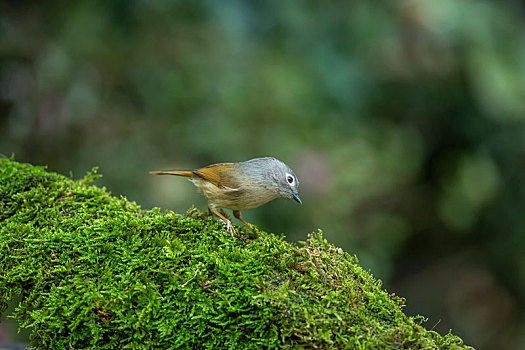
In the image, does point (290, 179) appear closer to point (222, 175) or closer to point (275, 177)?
point (275, 177)

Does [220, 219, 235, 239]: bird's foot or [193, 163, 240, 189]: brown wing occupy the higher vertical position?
[193, 163, 240, 189]: brown wing

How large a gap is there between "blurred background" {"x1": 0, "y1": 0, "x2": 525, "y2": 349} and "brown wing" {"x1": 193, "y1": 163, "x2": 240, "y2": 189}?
5.34ft

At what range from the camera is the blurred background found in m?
5.19

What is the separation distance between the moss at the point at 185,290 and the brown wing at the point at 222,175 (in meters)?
0.57

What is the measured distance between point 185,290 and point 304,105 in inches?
138

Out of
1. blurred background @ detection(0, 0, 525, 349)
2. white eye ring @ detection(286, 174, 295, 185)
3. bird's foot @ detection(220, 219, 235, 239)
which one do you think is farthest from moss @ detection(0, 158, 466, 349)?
blurred background @ detection(0, 0, 525, 349)

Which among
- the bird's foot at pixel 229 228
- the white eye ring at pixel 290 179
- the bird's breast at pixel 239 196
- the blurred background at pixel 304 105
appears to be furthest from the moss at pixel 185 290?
the blurred background at pixel 304 105

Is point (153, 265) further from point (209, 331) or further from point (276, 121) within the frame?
point (276, 121)

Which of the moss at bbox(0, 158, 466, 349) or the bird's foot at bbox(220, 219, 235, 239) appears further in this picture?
the bird's foot at bbox(220, 219, 235, 239)

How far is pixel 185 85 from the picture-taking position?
5.95 meters

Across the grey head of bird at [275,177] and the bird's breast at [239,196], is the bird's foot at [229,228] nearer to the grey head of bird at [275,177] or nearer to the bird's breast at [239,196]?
the bird's breast at [239,196]

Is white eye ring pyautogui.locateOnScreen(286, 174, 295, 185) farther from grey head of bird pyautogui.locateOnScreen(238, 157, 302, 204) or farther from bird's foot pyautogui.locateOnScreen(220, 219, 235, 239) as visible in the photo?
bird's foot pyautogui.locateOnScreen(220, 219, 235, 239)

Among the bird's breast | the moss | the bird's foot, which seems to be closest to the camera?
the moss

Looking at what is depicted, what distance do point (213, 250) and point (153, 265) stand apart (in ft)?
1.21
